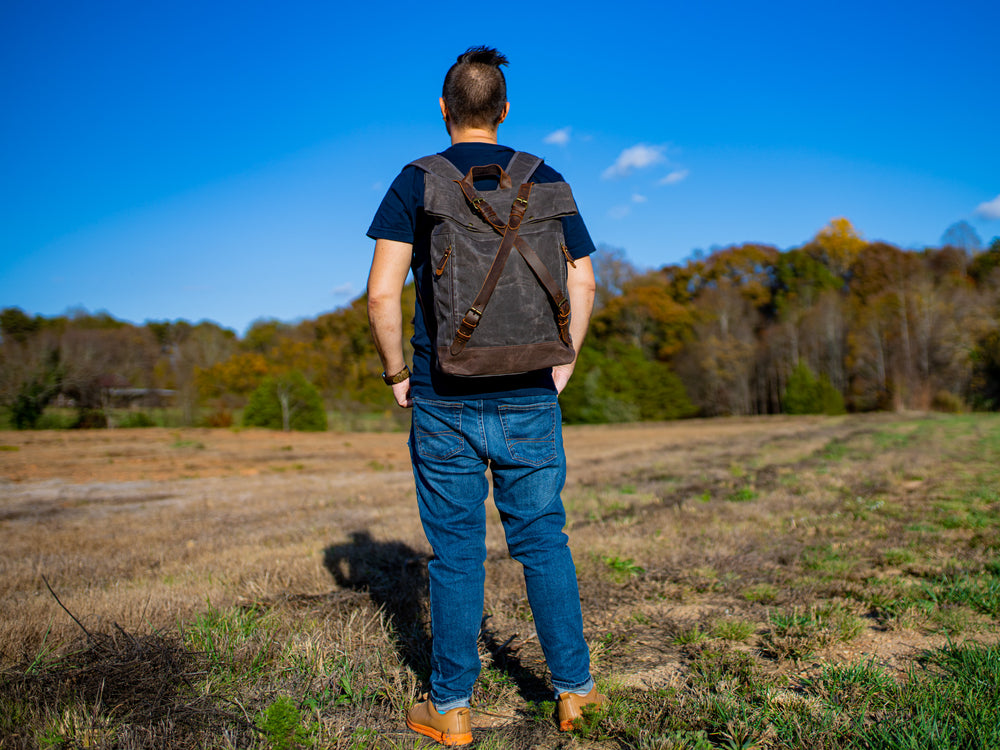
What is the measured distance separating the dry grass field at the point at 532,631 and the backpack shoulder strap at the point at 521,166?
181 cm

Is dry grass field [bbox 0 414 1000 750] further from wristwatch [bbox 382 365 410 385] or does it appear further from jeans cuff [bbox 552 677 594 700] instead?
wristwatch [bbox 382 365 410 385]

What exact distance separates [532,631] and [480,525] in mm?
1069

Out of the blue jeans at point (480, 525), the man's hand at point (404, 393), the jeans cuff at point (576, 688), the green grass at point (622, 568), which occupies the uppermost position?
the man's hand at point (404, 393)

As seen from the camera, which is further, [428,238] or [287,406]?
[287,406]

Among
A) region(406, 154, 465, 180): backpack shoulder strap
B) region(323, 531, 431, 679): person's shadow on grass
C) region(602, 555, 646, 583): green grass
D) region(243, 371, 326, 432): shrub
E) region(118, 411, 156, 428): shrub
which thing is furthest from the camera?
region(243, 371, 326, 432): shrub

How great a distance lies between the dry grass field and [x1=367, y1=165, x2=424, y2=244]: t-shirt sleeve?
1.54m

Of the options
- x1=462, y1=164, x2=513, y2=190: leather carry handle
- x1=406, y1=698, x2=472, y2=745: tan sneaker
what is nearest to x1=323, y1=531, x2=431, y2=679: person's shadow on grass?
x1=406, y1=698, x2=472, y2=745: tan sneaker

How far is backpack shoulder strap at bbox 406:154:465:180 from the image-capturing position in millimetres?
1993

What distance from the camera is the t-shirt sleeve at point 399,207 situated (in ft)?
6.74

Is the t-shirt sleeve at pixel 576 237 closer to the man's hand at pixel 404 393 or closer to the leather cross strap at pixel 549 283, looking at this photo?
the leather cross strap at pixel 549 283

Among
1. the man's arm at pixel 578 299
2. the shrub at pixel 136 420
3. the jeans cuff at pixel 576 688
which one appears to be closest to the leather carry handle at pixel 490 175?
the man's arm at pixel 578 299

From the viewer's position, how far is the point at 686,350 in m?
49.5

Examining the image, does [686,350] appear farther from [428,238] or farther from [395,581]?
[428,238]

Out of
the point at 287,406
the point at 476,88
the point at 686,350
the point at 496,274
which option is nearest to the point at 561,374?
the point at 496,274
